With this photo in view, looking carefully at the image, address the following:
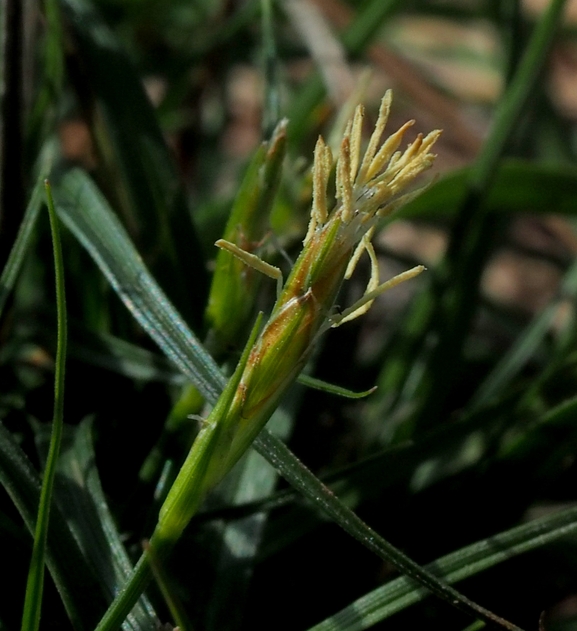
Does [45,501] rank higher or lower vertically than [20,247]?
lower

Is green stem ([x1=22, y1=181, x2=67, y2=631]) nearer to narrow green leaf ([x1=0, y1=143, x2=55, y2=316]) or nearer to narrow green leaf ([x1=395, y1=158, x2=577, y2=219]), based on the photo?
narrow green leaf ([x1=0, y1=143, x2=55, y2=316])

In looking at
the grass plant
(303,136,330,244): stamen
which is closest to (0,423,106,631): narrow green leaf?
the grass plant

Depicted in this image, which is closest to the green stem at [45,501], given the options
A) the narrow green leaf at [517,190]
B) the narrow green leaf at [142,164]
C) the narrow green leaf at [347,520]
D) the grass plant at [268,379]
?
the grass plant at [268,379]

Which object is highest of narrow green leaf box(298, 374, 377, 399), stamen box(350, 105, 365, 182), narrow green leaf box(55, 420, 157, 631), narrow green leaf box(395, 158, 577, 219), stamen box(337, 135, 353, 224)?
stamen box(350, 105, 365, 182)

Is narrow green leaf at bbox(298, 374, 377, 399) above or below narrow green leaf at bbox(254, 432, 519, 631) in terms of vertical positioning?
above

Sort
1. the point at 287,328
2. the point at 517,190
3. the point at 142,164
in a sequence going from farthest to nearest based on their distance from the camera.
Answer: the point at 517,190
the point at 142,164
the point at 287,328

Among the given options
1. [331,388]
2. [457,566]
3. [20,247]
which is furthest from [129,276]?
[457,566]

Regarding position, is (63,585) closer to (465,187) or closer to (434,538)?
(434,538)

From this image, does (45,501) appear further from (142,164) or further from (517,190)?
(517,190)

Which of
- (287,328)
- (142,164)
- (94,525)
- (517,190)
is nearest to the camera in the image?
(287,328)

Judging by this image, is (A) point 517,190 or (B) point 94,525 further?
(A) point 517,190

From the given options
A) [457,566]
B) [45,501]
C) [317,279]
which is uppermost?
[317,279]

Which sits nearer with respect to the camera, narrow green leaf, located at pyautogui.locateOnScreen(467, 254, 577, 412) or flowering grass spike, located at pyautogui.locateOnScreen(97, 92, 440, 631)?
flowering grass spike, located at pyautogui.locateOnScreen(97, 92, 440, 631)
